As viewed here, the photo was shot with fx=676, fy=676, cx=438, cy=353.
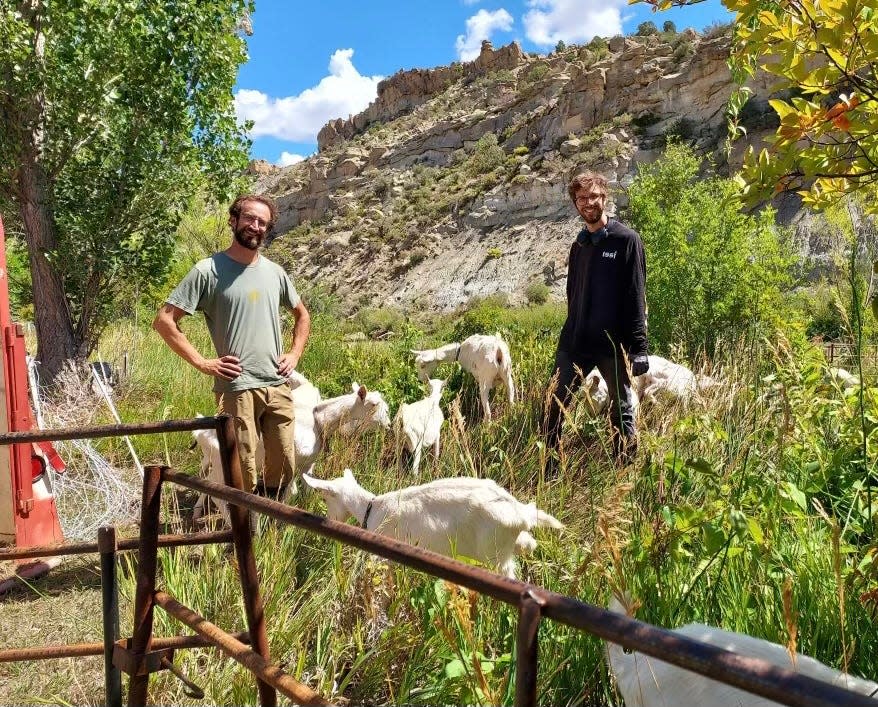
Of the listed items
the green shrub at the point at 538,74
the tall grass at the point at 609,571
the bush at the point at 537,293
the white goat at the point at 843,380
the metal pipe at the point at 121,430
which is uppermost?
the green shrub at the point at 538,74

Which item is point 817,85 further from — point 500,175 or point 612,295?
point 500,175

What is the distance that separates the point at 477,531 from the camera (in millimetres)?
2855

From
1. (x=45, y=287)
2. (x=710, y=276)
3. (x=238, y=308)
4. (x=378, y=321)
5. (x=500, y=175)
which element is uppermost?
(x=500, y=175)

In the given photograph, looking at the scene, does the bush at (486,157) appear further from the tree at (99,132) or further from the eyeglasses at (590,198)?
the eyeglasses at (590,198)

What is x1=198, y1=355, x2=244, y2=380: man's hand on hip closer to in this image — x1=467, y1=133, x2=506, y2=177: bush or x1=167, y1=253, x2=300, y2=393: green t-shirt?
x1=167, y1=253, x2=300, y2=393: green t-shirt

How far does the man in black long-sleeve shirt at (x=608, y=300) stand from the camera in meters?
4.53

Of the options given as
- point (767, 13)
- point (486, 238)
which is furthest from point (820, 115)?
point (486, 238)

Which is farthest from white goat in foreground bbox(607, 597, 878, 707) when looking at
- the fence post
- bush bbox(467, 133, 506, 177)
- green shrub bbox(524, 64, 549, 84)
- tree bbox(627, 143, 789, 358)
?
green shrub bbox(524, 64, 549, 84)

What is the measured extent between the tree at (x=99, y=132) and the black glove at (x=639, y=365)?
6934mm

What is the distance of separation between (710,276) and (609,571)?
6.39 metres

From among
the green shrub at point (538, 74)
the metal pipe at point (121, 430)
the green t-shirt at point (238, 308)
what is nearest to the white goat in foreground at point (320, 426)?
the green t-shirt at point (238, 308)

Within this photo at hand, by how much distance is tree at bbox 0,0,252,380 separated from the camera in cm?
782

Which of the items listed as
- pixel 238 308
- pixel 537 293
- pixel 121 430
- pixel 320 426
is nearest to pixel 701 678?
pixel 121 430

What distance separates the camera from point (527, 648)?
2.57ft
